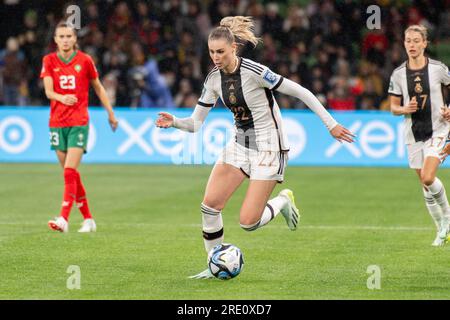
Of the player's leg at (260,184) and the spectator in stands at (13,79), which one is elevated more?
the spectator in stands at (13,79)

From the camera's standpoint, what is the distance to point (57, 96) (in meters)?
11.4

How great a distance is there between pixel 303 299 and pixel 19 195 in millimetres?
8909

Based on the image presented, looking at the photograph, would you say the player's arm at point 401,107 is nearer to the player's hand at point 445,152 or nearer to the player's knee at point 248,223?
the player's hand at point 445,152

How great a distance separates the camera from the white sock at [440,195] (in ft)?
34.9

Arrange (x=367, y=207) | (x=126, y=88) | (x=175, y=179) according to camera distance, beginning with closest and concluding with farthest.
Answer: (x=367, y=207), (x=175, y=179), (x=126, y=88)

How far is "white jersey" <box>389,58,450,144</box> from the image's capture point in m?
10.6

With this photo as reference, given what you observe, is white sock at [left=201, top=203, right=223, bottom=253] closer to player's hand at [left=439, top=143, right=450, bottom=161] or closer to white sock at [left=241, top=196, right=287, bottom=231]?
white sock at [left=241, top=196, right=287, bottom=231]

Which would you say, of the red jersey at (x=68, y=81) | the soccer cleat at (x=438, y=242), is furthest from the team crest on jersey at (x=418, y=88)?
the red jersey at (x=68, y=81)

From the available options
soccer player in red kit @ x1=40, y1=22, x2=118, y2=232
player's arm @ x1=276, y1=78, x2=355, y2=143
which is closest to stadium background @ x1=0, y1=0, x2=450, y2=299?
soccer player in red kit @ x1=40, y1=22, x2=118, y2=232

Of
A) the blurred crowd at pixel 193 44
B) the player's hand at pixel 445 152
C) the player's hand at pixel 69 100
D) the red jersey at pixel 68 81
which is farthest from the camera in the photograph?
the blurred crowd at pixel 193 44

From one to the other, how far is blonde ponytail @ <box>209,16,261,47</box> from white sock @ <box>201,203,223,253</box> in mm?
1430

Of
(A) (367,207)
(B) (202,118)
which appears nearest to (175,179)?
(A) (367,207)

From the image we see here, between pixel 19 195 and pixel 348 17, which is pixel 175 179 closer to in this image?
pixel 19 195
